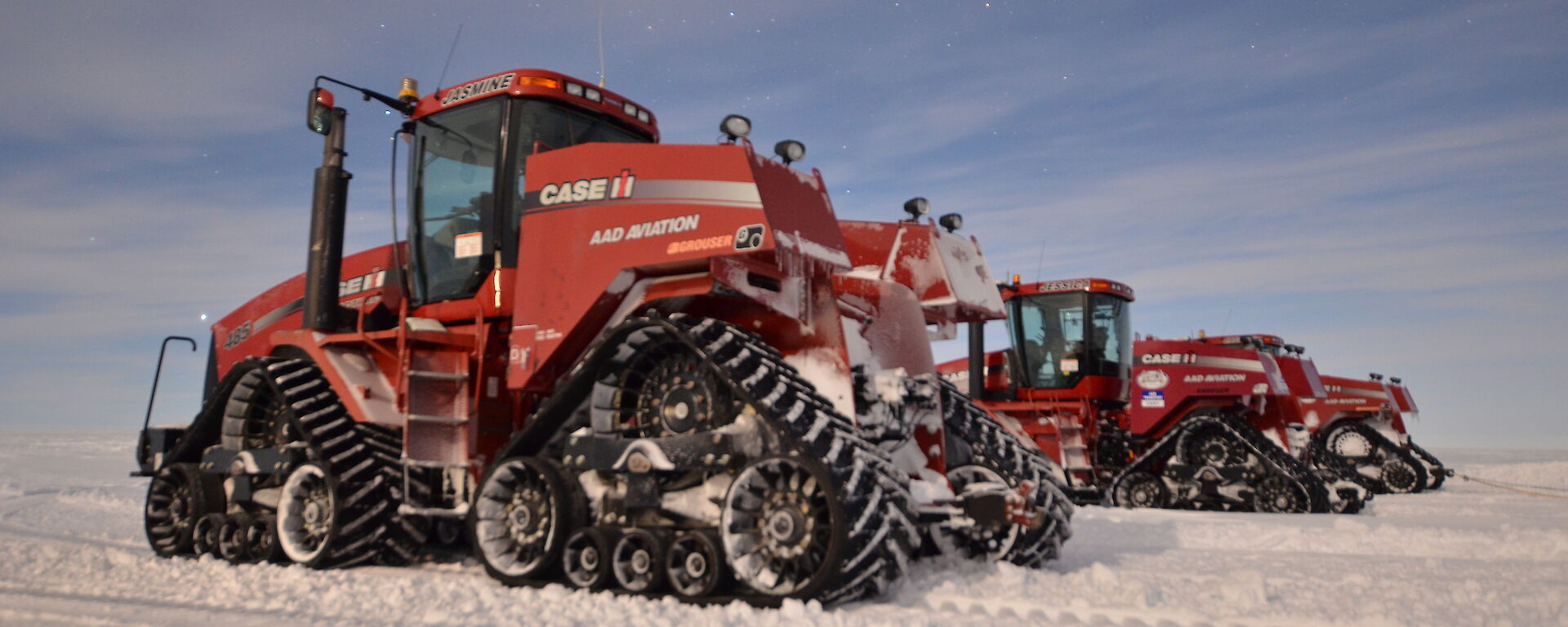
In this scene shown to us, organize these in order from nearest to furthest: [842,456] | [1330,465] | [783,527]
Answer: [842,456] → [783,527] → [1330,465]

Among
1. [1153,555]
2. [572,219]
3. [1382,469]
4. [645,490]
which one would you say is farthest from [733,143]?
[1382,469]

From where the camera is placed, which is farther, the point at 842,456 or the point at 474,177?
the point at 474,177

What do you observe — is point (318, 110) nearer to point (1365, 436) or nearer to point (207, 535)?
point (207, 535)

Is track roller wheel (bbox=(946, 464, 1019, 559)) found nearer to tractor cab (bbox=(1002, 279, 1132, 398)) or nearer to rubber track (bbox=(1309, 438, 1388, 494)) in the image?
tractor cab (bbox=(1002, 279, 1132, 398))

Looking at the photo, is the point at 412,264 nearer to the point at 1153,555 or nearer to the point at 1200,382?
the point at 1153,555

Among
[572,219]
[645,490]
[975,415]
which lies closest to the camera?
[645,490]

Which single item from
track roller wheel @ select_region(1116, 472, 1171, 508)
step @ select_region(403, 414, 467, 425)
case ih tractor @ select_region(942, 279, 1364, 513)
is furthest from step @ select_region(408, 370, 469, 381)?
track roller wheel @ select_region(1116, 472, 1171, 508)

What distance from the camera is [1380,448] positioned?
17016 millimetres

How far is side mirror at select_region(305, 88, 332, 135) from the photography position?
23.1 feet

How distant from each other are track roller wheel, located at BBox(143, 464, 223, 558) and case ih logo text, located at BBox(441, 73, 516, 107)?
318 cm

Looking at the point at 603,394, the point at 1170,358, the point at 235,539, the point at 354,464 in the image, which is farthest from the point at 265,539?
the point at 1170,358

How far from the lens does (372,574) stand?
6078 mm

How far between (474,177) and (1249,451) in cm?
983

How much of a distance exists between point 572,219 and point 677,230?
2.54ft
